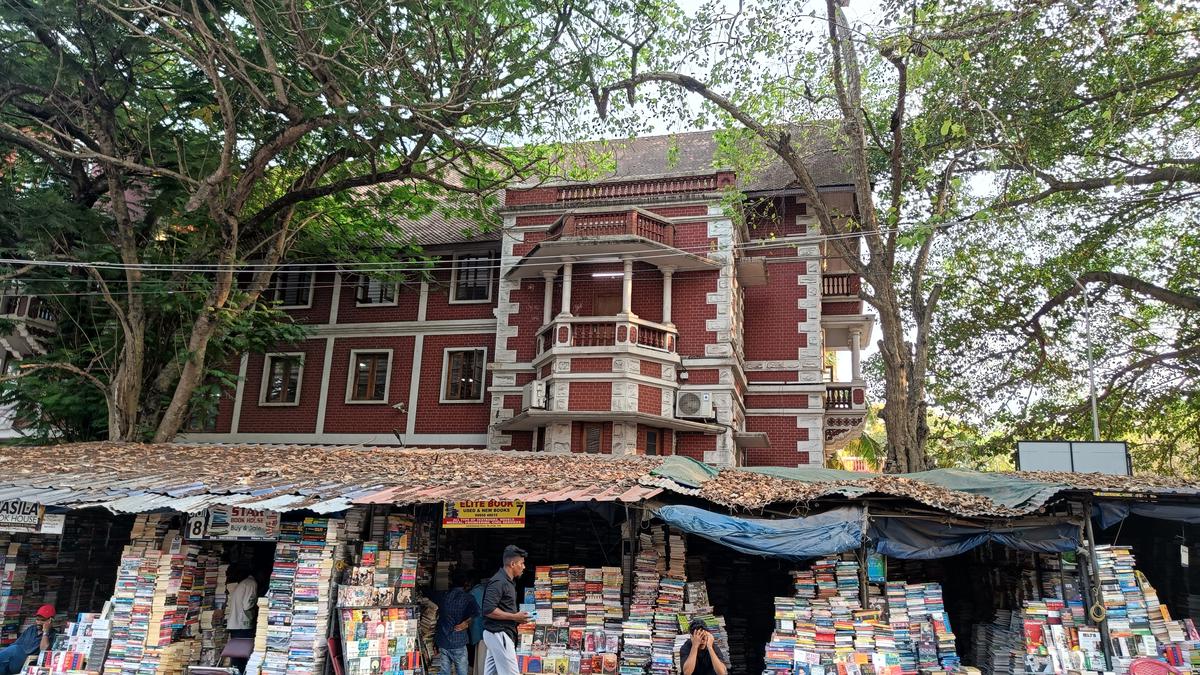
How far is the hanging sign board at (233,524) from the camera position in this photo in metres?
10.7

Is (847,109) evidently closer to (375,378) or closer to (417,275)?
(417,275)

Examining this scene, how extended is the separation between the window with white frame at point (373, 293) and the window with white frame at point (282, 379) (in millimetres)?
2637

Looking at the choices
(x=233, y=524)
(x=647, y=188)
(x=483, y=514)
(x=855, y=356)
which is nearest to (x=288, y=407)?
(x=647, y=188)

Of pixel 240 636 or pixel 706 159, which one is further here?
pixel 706 159

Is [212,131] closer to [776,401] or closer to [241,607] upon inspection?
[241,607]

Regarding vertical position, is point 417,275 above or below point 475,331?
above

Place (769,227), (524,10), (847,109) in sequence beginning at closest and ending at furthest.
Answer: (524,10)
(847,109)
(769,227)

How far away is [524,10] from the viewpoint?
13.7 m

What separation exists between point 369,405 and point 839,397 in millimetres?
14190

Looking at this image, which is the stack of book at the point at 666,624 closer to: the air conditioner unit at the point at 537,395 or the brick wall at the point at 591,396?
the brick wall at the point at 591,396

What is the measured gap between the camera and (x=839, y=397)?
2294 centimetres

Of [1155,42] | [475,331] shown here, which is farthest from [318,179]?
[1155,42]

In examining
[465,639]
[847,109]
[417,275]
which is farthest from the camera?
[417,275]

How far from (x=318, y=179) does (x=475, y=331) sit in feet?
26.1
